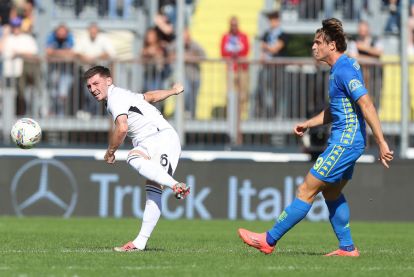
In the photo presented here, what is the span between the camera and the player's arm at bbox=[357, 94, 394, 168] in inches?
409

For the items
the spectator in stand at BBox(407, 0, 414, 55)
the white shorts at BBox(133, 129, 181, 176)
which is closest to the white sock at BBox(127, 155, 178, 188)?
the white shorts at BBox(133, 129, 181, 176)

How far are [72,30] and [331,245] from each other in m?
10.0

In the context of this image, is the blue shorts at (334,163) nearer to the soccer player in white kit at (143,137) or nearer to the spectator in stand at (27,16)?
the soccer player in white kit at (143,137)

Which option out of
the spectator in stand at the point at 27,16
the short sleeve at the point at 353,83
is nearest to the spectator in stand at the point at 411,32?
the spectator in stand at the point at 27,16

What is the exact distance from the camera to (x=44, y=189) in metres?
19.6

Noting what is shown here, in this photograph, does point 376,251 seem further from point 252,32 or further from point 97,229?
point 252,32

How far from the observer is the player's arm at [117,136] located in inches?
439

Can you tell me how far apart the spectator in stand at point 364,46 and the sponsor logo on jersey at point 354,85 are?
33.5 feet

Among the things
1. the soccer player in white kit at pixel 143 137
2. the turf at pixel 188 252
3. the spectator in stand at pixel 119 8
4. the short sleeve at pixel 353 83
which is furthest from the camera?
the spectator in stand at pixel 119 8

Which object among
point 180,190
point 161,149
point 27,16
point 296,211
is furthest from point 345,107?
point 27,16

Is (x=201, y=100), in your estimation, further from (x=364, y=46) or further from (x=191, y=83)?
(x=364, y=46)

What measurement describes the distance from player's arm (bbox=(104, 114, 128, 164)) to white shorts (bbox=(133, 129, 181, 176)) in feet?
1.25

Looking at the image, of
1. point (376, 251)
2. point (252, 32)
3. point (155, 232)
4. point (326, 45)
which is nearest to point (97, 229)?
point (155, 232)

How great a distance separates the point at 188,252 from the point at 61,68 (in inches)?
385
